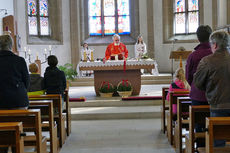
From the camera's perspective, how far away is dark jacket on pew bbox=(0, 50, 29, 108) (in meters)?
3.76

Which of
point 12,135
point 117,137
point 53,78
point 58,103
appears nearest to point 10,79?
point 12,135

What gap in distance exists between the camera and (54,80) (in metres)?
5.52

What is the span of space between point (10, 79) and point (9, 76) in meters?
0.03

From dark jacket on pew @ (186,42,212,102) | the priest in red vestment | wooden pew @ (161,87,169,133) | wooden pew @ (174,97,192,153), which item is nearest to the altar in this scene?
the priest in red vestment

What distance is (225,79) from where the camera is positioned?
10.6 feet

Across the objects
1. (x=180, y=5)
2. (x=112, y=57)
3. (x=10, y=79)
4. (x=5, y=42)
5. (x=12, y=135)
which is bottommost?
(x=12, y=135)

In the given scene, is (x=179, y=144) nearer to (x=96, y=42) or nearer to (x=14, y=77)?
(x=14, y=77)

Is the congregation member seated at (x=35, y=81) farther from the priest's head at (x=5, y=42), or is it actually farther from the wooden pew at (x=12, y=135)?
the wooden pew at (x=12, y=135)

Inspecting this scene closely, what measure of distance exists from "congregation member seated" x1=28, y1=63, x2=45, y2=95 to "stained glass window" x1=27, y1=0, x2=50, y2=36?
367 inches

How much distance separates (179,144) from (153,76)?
8406 mm

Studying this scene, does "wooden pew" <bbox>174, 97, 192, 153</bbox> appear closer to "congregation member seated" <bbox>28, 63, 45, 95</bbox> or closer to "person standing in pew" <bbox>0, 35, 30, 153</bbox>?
"person standing in pew" <bbox>0, 35, 30, 153</bbox>

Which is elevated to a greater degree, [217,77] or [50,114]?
[217,77]

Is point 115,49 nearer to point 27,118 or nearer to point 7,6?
point 7,6

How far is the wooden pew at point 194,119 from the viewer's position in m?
3.59
